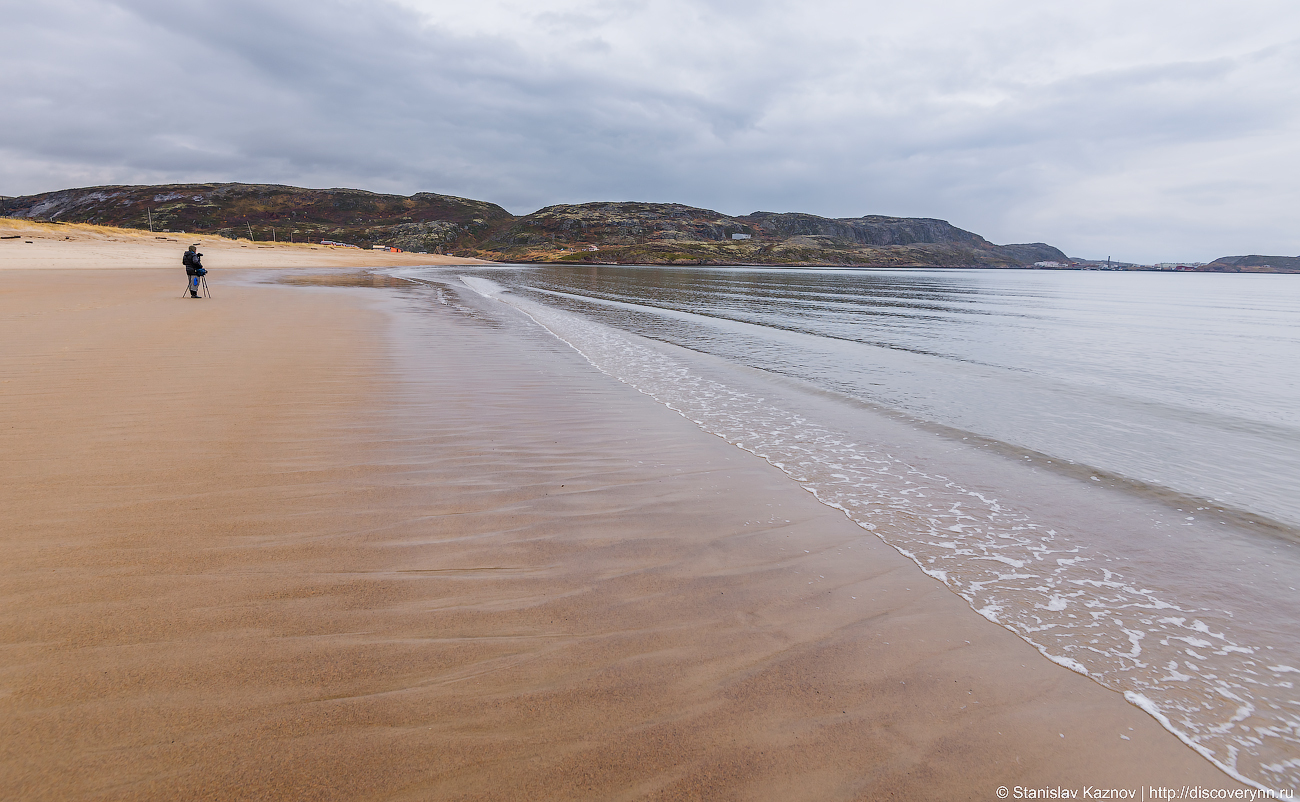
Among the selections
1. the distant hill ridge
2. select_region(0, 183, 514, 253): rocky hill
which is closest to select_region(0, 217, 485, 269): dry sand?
the distant hill ridge

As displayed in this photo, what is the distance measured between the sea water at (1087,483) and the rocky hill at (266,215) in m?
165

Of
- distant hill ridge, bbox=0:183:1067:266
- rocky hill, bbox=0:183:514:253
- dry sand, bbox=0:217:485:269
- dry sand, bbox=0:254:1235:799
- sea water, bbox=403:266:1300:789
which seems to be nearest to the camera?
dry sand, bbox=0:254:1235:799

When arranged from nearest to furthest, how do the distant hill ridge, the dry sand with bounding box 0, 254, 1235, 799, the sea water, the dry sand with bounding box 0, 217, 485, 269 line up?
the dry sand with bounding box 0, 254, 1235, 799
the sea water
the dry sand with bounding box 0, 217, 485, 269
the distant hill ridge

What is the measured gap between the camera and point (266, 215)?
181m

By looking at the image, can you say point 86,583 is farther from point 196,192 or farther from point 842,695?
point 196,192

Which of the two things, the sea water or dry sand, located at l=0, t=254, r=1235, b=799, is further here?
the sea water

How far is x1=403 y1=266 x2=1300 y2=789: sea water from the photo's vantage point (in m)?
3.20

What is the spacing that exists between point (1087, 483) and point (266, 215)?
225 metres

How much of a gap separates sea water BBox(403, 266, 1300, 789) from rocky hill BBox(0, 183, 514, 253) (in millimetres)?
165051

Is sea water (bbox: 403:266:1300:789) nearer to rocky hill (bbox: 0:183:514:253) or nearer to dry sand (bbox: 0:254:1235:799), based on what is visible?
dry sand (bbox: 0:254:1235:799)

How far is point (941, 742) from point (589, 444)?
452cm

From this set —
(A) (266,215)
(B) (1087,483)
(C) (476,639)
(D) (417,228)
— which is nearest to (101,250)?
(C) (476,639)

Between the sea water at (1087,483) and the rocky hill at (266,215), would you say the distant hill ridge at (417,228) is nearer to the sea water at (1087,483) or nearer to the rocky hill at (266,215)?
the rocky hill at (266,215)

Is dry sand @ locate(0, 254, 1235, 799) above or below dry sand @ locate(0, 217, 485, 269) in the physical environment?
below
